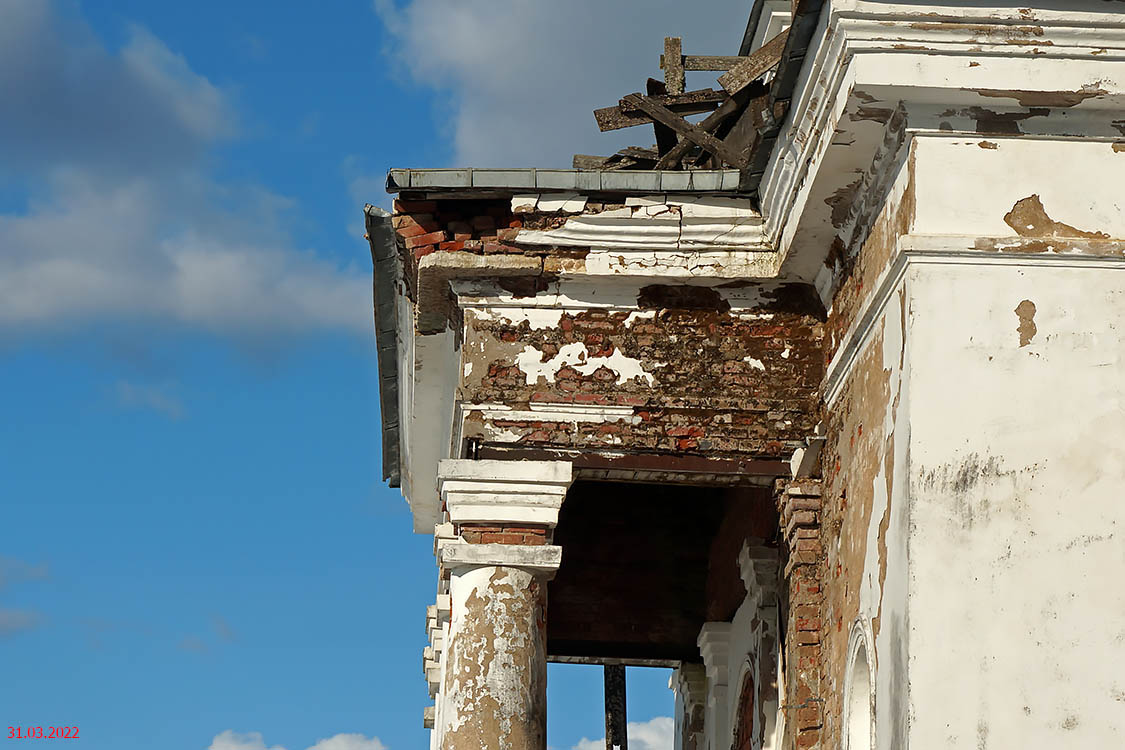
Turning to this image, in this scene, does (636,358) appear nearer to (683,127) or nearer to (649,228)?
(649,228)

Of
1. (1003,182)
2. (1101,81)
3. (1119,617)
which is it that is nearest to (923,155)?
(1003,182)

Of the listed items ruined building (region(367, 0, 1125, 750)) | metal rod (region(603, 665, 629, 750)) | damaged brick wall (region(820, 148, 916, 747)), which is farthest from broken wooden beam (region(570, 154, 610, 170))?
metal rod (region(603, 665, 629, 750))

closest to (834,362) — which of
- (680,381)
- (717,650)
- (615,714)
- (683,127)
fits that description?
(680,381)

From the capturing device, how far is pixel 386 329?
10.9 meters

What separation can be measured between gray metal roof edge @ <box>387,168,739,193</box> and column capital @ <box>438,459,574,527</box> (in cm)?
144

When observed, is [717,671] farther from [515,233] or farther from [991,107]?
[991,107]

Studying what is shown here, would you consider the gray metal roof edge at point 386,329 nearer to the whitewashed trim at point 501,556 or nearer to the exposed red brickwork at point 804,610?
the whitewashed trim at point 501,556

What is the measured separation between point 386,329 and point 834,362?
12.5 feet

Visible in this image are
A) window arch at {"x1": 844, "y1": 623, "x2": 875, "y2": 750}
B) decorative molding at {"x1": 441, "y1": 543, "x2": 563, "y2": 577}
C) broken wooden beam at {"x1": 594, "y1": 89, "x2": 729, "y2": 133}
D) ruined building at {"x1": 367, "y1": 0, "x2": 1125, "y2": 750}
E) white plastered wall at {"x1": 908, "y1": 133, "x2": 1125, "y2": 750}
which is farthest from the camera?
broken wooden beam at {"x1": 594, "y1": 89, "x2": 729, "y2": 133}

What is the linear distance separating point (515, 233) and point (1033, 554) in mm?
3310

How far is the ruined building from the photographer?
20.7 ft

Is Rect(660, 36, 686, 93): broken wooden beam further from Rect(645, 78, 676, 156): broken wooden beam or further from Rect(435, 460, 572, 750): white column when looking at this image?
Rect(435, 460, 572, 750): white column

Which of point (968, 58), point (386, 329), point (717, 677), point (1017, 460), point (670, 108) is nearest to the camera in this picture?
point (1017, 460)

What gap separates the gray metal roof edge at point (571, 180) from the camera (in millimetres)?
8414
